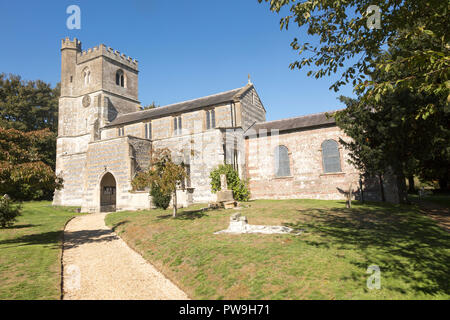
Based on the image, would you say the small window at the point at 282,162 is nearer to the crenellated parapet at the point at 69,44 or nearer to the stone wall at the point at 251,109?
the stone wall at the point at 251,109

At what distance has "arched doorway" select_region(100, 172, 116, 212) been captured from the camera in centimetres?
2481

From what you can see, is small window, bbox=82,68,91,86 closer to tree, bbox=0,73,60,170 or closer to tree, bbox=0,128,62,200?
tree, bbox=0,73,60,170

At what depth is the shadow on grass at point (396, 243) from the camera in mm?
5316

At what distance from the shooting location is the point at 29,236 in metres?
11.8

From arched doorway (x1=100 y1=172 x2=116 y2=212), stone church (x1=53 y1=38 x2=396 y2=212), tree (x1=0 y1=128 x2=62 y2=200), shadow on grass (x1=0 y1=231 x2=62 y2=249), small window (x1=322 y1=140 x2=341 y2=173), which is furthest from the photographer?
arched doorway (x1=100 y1=172 x2=116 y2=212)

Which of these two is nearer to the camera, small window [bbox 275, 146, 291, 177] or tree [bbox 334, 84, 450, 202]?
tree [bbox 334, 84, 450, 202]

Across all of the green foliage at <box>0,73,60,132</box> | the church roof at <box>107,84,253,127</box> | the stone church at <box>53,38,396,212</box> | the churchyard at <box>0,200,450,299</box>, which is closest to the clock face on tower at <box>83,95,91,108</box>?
the stone church at <box>53,38,396,212</box>

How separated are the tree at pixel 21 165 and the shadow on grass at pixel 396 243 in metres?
10.2

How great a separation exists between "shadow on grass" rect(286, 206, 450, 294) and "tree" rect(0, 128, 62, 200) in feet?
33.4

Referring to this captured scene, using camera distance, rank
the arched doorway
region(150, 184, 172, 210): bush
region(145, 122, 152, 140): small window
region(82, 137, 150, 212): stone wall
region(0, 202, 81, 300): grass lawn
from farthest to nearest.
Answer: region(145, 122, 152, 140): small window, the arched doorway, region(82, 137, 150, 212): stone wall, region(150, 184, 172, 210): bush, region(0, 202, 81, 300): grass lawn

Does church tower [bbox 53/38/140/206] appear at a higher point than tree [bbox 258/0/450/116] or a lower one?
higher

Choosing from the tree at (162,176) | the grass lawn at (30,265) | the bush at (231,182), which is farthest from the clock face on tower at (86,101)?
the grass lawn at (30,265)

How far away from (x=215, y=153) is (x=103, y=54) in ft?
80.7
